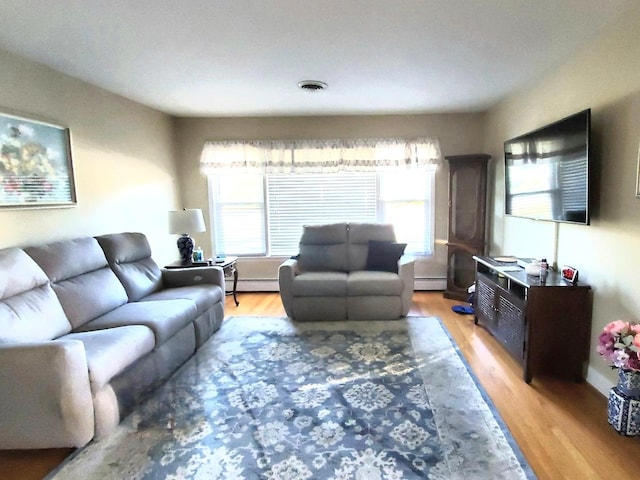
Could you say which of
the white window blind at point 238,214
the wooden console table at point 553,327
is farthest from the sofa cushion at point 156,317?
the wooden console table at point 553,327

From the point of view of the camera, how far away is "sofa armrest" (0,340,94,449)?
1.83 metres

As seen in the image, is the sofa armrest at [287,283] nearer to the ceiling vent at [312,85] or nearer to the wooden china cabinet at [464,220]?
the ceiling vent at [312,85]

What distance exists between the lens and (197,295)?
326cm

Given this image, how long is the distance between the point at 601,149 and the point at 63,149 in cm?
394

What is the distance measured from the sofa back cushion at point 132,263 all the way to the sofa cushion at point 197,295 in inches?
3.6

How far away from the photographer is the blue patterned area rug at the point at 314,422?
178 centimetres

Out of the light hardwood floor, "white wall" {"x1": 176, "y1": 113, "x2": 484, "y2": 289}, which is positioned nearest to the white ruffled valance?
"white wall" {"x1": 176, "y1": 113, "x2": 484, "y2": 289}

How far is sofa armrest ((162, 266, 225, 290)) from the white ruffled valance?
1757 millimetres

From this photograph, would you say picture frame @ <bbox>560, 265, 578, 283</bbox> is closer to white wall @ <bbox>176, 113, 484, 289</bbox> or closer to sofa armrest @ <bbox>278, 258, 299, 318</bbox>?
white wall @ <bbox>176, 113, 484, 289</bbox>

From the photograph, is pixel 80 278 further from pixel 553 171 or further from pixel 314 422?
pixel 553 171

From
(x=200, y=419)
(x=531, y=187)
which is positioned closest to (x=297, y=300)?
(x=200, y=419)

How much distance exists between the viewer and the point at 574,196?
8.24 ft

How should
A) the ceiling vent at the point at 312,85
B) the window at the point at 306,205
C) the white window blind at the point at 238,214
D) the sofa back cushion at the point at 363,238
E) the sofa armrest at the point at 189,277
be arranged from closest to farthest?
the ceiling vent at the point at 312,85 → the sofa armrest at the point at 189,277 → the sofa back cushion at the point at 363,238 → the window at the point at 306,205 → the white window blind at the point at 238,214

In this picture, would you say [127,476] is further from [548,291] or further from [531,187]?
[531,187]
